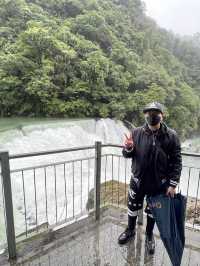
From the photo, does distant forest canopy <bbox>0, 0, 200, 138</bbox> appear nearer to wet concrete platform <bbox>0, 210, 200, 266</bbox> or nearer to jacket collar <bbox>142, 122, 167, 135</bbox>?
wet concrete platform <bbox>0, 210, 200, 266</bbox>

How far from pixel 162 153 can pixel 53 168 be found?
657cm

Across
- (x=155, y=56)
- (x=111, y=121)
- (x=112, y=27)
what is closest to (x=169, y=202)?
(x=111, y=121)

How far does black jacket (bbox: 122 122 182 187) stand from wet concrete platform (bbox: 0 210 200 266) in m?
0.79

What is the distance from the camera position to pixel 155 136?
7.38ft

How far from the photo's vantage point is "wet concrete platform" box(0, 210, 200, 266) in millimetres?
2342

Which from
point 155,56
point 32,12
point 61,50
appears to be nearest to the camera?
point 61,50

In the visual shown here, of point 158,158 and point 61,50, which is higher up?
point 61,50

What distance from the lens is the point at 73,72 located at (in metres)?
15.3

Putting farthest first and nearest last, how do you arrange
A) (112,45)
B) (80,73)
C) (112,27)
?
(112,27) < (112,45) < (80,73)

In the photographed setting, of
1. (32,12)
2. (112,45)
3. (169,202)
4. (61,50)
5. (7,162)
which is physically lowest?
(169,202)

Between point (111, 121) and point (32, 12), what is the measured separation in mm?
10050

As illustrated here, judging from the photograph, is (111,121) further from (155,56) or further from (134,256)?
(155,56)

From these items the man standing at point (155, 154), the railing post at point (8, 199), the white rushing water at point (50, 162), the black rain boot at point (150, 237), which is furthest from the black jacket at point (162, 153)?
the white rushing water at point (50, 162)

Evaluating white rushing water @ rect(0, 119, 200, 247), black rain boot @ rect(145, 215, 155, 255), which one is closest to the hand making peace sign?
black rain boot @ rect(145, 215, 155, 255)
